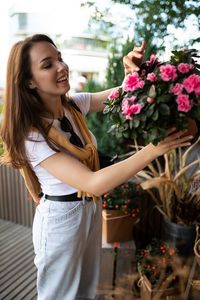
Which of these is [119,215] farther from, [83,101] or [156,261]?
[83,101]

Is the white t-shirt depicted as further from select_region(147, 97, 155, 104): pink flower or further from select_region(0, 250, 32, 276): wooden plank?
select_region(0, 250, 32, 276): wooden plank

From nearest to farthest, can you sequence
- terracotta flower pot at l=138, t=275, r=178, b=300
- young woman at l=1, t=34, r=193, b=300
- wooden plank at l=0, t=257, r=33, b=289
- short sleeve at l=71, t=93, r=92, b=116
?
young woman at l=1, t=34, r=193, b=300 → short sleeve at l=71, t=93, r=92, b=116 → terracotta flower pot at l=138, t=275, r=178, b=300 → wooden plank at l=0, t=257, r=33, b=289

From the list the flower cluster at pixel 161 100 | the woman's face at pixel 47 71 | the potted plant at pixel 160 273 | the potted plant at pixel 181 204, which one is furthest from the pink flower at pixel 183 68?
the potted plant at pixel 160 273

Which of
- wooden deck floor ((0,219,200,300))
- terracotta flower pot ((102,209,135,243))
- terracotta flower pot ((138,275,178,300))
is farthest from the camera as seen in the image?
terracotta flower pot ((102,209,135,243))

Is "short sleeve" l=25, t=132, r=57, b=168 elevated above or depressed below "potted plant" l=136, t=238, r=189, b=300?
above

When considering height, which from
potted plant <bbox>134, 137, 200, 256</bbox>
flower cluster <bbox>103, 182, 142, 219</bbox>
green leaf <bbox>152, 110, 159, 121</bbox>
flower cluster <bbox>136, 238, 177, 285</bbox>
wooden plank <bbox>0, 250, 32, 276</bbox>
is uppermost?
green leaf <bbox>152, 110, 159, 121</bbox>

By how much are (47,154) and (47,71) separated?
299 mm

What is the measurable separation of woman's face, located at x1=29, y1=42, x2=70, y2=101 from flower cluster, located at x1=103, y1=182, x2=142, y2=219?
1.12 m

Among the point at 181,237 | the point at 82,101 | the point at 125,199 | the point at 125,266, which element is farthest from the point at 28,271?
the point at 82,101

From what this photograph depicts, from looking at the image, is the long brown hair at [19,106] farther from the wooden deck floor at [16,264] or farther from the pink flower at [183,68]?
the wooden deck floor at [16,264]

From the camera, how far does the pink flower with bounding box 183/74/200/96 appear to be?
2.55 ft

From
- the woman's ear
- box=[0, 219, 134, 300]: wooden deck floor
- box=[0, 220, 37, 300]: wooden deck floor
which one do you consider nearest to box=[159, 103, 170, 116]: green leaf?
the woman's ear

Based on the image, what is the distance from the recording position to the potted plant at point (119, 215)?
79.8 inches

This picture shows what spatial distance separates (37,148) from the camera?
0.98m
